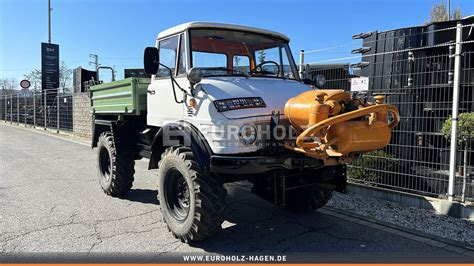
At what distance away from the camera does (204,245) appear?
4293 millimetres

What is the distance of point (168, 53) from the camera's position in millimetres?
5070

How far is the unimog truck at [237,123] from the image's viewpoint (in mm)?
3705

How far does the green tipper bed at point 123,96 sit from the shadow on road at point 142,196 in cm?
143

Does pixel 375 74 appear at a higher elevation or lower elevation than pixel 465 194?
higher

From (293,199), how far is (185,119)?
207 centimetres

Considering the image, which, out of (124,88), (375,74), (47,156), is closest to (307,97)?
(124,88)

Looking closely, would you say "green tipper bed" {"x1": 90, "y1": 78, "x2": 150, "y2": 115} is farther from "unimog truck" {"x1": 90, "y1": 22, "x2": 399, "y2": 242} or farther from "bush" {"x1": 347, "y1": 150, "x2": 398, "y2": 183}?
"bush" {"x1": 347, "y1": 150, "x2": 398, "y2": 183}

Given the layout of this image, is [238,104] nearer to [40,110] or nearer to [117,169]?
[117,169]

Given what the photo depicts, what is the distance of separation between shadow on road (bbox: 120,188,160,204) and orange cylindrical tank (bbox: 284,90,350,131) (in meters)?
3.09

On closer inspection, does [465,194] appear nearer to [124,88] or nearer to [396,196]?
[396,196]

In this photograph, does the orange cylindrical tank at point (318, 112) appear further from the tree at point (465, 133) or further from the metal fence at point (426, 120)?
the tree at point (465, 133)

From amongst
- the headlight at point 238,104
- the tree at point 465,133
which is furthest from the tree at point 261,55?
the tree at point 465,133

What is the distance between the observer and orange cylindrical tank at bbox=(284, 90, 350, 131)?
3633mm

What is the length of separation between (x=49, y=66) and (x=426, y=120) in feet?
72.6
